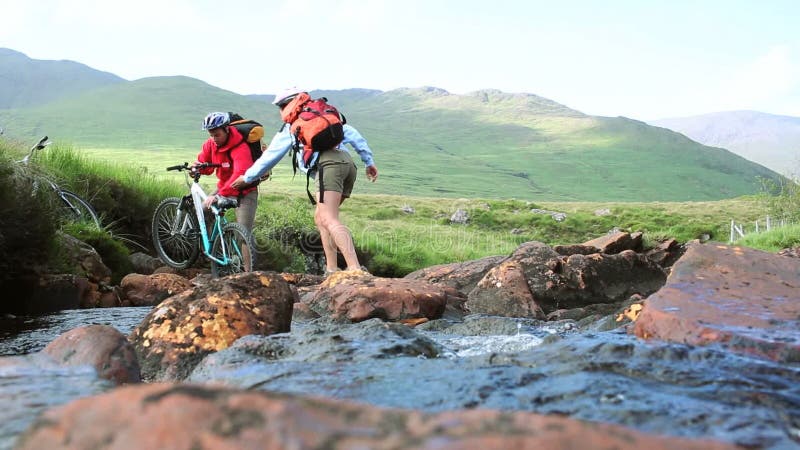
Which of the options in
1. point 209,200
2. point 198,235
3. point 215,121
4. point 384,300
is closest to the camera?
point 384,300

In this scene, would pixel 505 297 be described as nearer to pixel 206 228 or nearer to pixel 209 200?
pixel 209 200

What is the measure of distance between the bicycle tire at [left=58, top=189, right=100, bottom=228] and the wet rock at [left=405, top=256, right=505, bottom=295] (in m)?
6.10

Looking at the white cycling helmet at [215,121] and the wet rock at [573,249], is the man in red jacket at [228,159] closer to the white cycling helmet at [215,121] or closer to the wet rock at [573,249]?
the white cycling helmet at [215,121]

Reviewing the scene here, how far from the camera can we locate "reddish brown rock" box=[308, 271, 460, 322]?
7.96m

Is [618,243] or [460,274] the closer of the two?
[460,274]

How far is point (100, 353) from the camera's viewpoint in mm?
4672

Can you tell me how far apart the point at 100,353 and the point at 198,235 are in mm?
7853

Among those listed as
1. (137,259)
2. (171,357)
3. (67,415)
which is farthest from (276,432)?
(137,259)

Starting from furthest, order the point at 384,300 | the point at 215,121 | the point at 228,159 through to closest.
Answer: the point at 228,159 < the point at 215,121 < the point at 384,300

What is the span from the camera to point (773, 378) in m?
3.81

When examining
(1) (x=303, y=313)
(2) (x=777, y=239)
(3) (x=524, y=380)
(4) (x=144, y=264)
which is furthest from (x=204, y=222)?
(2) (x=777, y=239)

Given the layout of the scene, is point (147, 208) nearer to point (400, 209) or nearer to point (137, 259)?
point (137, 259)

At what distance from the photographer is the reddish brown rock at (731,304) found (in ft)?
14.5

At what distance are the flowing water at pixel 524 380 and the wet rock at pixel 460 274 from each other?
7.17 metres
